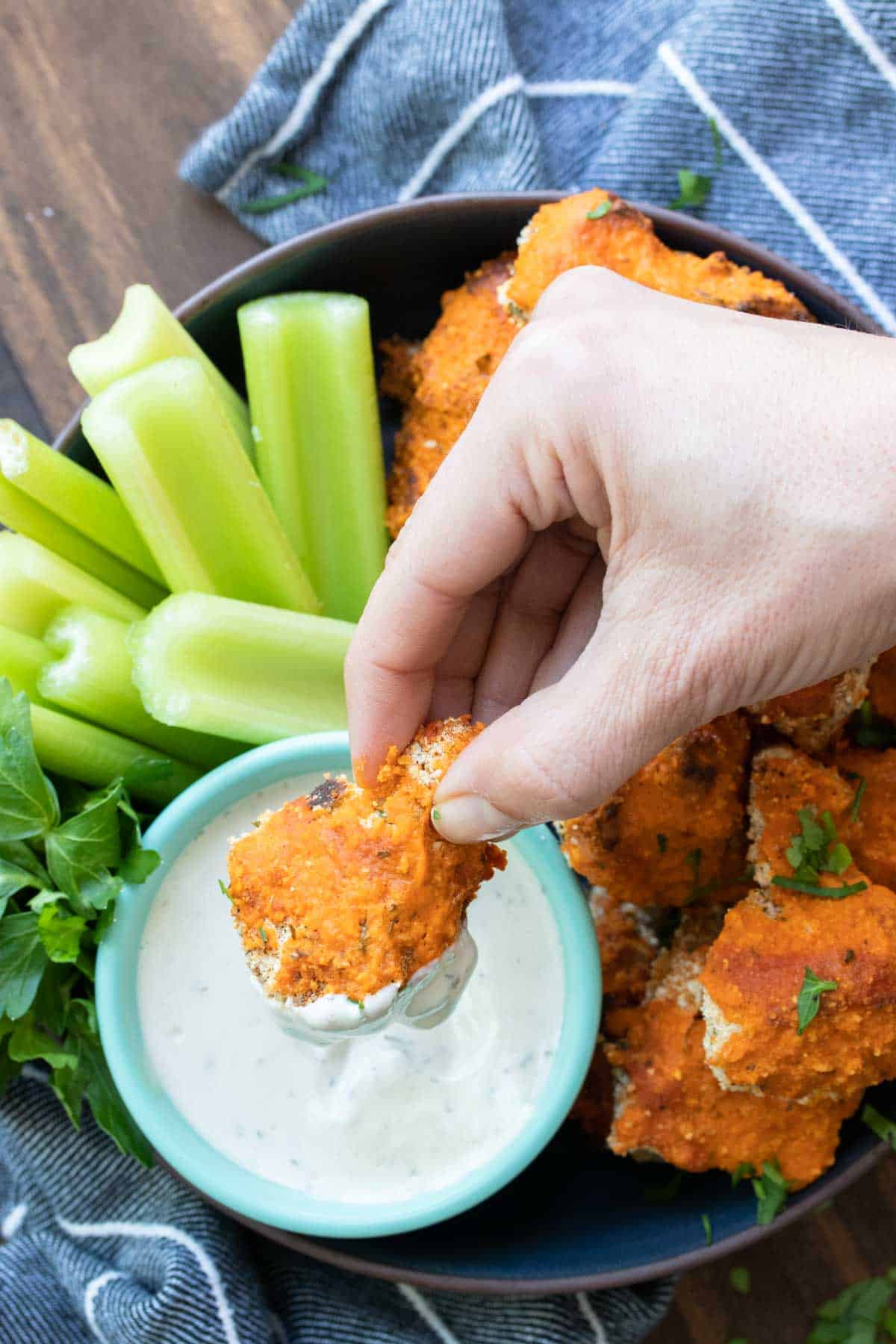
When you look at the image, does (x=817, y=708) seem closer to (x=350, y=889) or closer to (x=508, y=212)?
(x=350, y=889)

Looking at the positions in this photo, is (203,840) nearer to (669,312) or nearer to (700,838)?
(700,838)

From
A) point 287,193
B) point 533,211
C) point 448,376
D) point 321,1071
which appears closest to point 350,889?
point 321,1071

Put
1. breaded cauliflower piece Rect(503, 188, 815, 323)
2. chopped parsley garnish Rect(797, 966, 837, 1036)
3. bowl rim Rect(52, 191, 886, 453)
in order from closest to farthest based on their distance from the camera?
chopped parsley garnish Rect(797, 966, 837, 1036), breaded cauliflower piece Rect(503, 188, 815, 323), bowl rim Rect(52, 191, 886, 453)

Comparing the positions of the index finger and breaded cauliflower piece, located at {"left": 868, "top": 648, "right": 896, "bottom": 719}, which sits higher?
the index finger

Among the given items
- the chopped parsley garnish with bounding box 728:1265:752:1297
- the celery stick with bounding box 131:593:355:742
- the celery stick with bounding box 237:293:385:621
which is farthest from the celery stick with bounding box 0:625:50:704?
the chopped parsley garnish with bounding box 728:1265:752:1297

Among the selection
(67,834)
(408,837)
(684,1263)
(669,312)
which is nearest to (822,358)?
(669,312)

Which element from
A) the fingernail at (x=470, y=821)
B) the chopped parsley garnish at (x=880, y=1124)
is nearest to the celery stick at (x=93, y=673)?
the fingernail at (x=470, y=821)

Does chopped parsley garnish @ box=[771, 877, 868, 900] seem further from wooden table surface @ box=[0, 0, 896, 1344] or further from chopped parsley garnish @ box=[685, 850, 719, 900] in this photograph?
wooden table surface @ box=[0, 0, 896, 1344]
